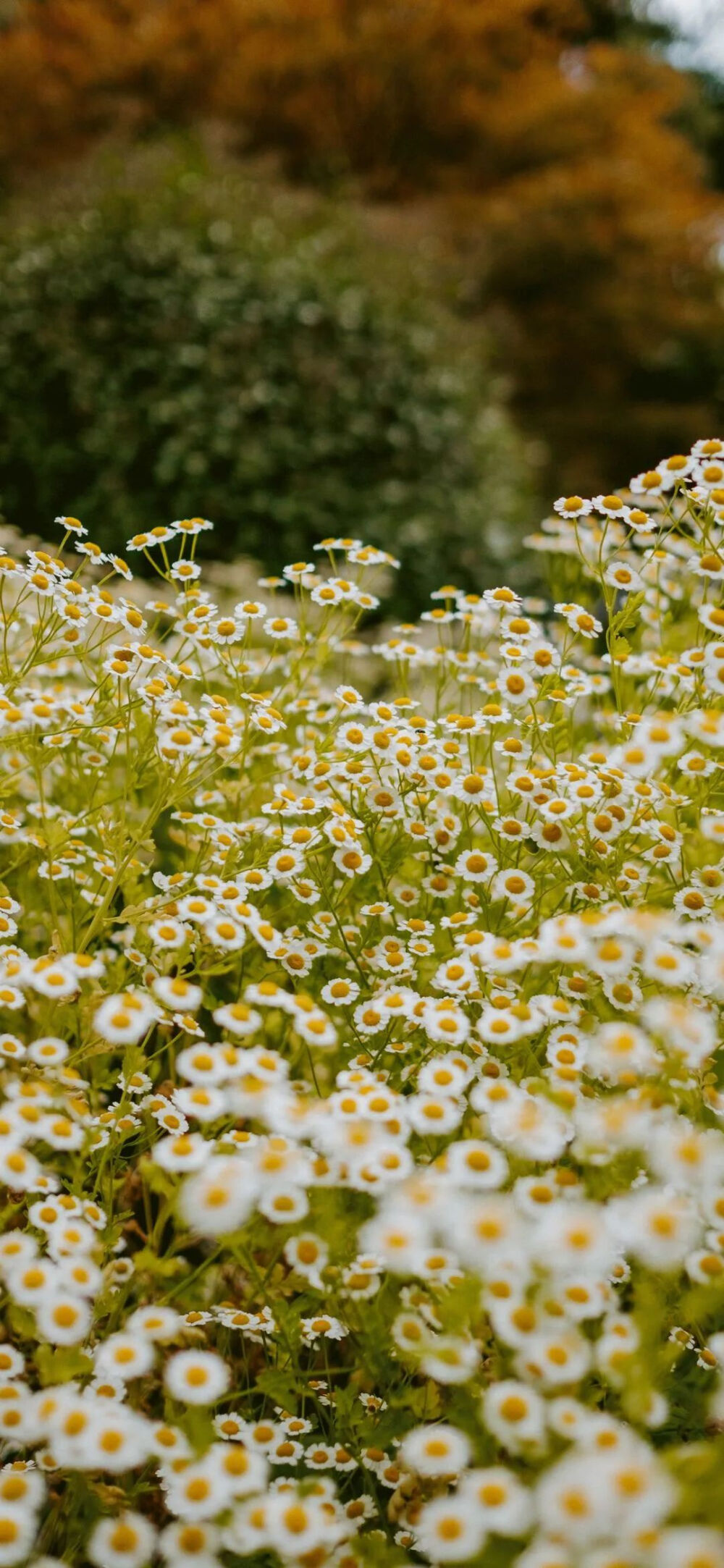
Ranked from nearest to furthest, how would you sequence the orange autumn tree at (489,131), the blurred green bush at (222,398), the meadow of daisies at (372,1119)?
the meadow of daisies at (372,1119) < the blurred green bush at (222,398) < the orange autumn tree at (489,131)

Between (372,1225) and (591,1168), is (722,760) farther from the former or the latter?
(372,1225)

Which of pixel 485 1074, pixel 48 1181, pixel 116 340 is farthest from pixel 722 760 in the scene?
pixel 116 340

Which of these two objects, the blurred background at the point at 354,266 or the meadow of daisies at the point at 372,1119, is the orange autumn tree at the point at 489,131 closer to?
the blurred background at the point at 354,266

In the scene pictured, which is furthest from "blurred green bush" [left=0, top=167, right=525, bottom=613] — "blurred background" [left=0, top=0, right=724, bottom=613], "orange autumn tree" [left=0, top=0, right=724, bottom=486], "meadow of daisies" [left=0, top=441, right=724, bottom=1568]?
"orange autumn tree" [left=0, top=0, right=724, bottom=486]

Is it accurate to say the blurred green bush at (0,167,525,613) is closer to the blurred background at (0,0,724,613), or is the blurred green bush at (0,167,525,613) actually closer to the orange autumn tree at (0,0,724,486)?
the blurred background at (0,0,724,613)

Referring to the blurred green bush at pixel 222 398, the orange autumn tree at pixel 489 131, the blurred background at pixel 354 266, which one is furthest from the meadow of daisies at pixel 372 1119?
the orange autumn tree at pixel 489 131

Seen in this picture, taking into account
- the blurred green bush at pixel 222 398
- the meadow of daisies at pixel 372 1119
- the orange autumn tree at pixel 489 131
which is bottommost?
the meadow of daisies at pixel 372 1119
